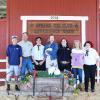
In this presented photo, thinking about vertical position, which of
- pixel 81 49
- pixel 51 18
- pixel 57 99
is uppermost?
pixel 51 18

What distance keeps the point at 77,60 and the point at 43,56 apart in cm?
120

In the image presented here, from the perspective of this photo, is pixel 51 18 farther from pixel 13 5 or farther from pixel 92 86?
pixel 92 86

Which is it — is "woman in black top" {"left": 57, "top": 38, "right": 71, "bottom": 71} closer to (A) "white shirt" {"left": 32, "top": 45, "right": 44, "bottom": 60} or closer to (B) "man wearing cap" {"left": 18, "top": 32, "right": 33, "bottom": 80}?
(A) "white shirt" {"left": 32, "top": 45, "right": 44, "bottom": 60}

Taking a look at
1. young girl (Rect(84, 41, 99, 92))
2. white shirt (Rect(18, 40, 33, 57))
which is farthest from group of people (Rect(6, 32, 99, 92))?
young girl (Rect(84, 41, 99, 92))

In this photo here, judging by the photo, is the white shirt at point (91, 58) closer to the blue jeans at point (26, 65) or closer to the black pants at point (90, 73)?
the black pants at point (90, 73)

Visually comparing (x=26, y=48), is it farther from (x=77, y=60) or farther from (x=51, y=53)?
(x=77, y=60)

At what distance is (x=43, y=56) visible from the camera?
12.9 m

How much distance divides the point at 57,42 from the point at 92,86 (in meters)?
2.33

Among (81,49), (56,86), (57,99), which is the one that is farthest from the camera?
(81,49)

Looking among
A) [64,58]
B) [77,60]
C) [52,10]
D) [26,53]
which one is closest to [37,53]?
[26,53]

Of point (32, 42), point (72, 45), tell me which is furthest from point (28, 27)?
point (72, 45)

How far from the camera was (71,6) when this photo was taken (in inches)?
536

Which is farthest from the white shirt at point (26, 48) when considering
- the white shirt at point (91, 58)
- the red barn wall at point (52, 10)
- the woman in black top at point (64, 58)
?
the white shirt at point (91, 58)

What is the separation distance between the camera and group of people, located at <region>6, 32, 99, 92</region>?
12378 mm
